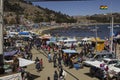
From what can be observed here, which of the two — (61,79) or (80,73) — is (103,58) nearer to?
(80,73)

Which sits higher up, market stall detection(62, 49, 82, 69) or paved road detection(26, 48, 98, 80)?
market stall detection(62, 49, 82, 69)

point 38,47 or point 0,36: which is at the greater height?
point 0,36

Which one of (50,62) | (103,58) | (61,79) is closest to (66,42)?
(50,62)

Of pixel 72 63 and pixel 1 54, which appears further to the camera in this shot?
pixel 72 63

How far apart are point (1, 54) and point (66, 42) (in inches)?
1297

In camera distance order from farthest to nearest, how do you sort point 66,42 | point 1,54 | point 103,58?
point 66,42
point 103,58
point 1,54

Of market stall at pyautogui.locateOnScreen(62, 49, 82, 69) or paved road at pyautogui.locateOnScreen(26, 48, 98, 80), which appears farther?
market stall at pyautogui.locateOnScreen(62, 49, 82, 69)

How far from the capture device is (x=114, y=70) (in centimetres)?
2059

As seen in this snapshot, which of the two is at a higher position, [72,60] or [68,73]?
[72,60]

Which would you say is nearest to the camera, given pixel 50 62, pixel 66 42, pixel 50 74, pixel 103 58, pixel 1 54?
pixel 1 54

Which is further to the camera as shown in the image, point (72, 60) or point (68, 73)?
point (72, 60)

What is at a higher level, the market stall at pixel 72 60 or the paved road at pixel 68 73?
the market stall at pixel 72 60

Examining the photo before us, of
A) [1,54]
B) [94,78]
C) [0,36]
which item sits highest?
[0,36]

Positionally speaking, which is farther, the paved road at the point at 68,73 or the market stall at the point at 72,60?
the market stall at the point at 72,60
